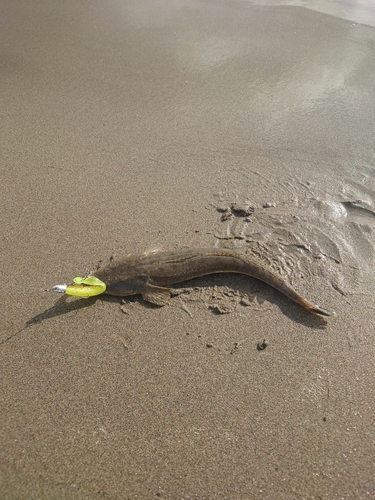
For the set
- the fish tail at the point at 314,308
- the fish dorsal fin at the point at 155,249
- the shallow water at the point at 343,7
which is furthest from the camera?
the shallow water at the point at 343,7

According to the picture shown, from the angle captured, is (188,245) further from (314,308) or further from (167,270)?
(314,308)

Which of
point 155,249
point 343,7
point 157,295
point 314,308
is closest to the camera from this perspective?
point 314,308

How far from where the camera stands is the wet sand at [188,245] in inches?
111

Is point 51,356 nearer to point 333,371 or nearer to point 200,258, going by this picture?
point 200,258

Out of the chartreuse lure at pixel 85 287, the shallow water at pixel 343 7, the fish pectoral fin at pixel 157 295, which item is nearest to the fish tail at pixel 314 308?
the fish pectoral fin at pixel 157 295

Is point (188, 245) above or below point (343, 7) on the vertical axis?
below

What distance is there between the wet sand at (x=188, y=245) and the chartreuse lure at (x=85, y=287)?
0.45 feet

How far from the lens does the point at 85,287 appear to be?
368 cm

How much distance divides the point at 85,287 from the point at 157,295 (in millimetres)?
652

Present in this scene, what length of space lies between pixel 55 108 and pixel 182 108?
73.1 inches

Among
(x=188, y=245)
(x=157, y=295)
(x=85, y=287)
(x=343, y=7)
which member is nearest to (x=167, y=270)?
(x=157, y=295)

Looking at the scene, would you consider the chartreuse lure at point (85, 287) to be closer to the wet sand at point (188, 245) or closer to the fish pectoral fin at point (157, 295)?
the wet sand at point (188, 245)

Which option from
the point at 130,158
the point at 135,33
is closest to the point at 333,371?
the point at 130,158

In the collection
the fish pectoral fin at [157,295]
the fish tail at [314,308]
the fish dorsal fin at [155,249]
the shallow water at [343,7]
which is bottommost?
the fish pectoral fin at [157,295]
